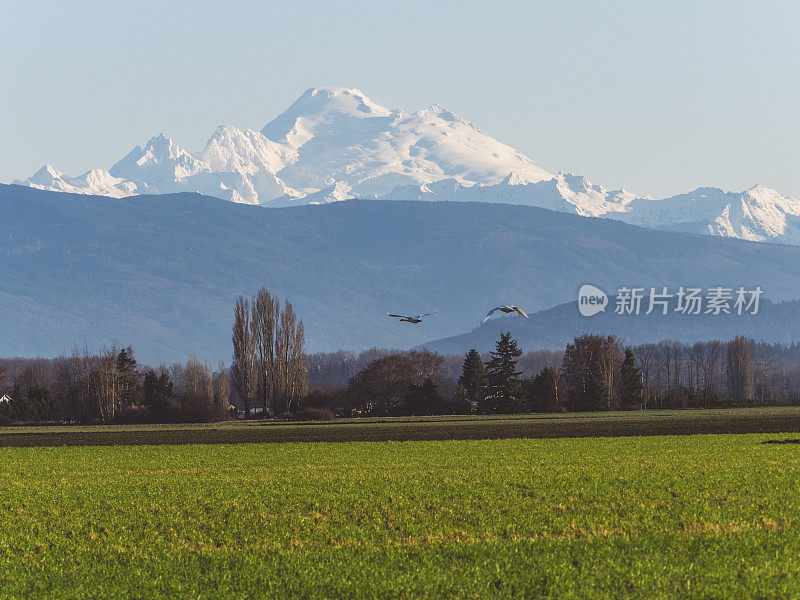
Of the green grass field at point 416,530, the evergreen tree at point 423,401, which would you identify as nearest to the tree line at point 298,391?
the evergreen tree at point 423,401

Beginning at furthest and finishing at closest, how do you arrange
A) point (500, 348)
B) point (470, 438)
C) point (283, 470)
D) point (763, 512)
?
point (500, 348) < point (470, 438) < point (283, 470) < point (763, 512)

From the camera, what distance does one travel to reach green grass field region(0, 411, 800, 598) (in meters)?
22.1

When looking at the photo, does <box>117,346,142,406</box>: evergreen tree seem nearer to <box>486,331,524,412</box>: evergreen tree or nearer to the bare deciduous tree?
the bare deciduous tree

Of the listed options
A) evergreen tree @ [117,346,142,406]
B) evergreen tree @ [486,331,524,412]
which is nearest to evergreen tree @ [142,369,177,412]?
evergreen tree @ [117,346,142,406]

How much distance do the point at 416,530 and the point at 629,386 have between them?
134 meters

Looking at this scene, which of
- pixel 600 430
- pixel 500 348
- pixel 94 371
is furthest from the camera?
pixel 500 348

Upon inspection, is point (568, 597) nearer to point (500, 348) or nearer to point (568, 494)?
point (568, 494)

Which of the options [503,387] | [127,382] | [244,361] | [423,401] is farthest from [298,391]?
[503,387]

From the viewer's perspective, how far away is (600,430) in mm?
84000

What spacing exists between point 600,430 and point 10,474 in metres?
47.1

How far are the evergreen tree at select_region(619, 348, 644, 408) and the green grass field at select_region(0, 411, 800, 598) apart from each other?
108m

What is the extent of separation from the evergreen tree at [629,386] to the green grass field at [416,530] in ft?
355

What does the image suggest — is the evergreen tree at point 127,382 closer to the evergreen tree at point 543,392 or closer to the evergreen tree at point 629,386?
the evergreen tree at point 543,392

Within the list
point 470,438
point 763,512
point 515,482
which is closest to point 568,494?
point 515,482
